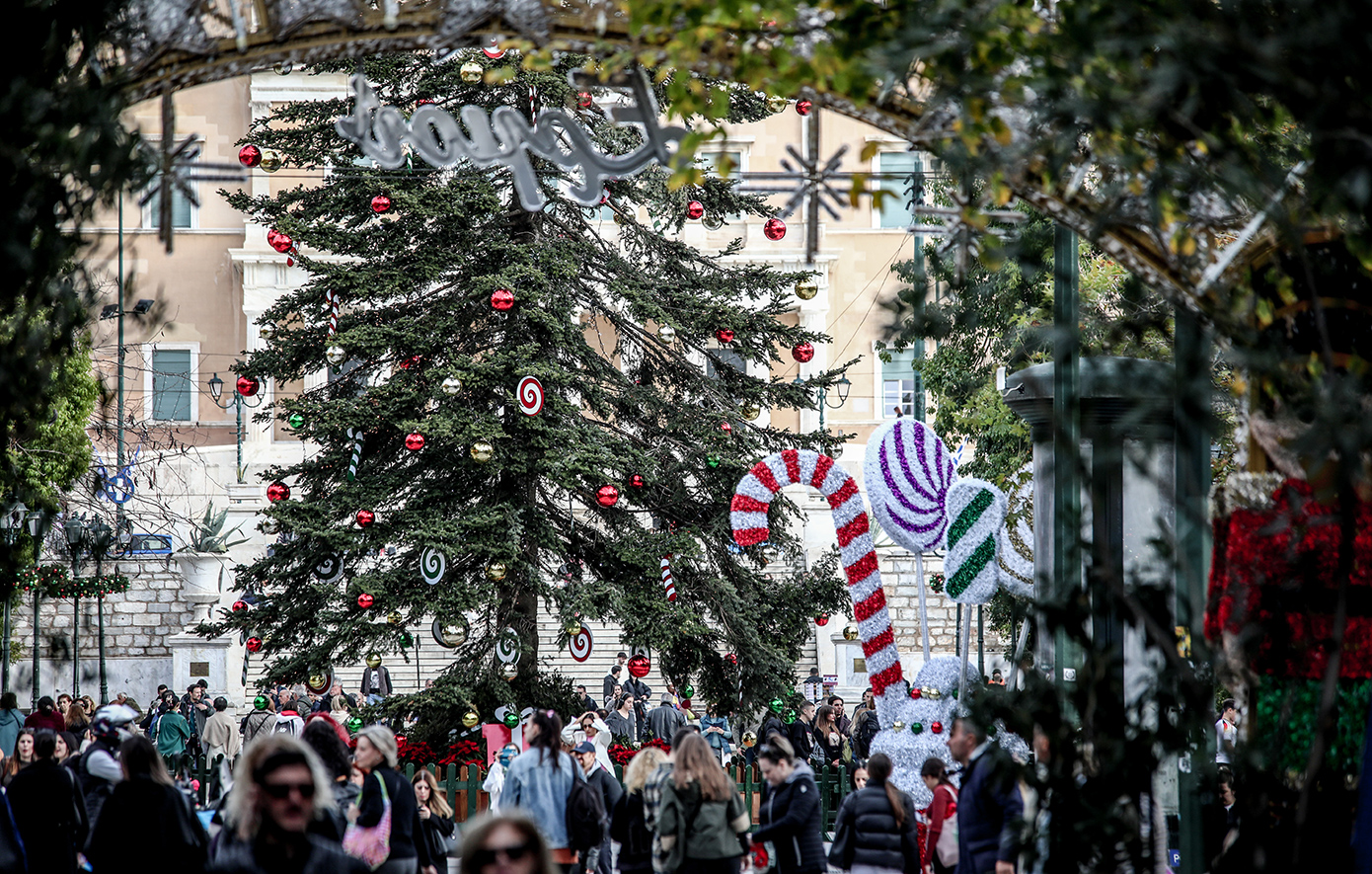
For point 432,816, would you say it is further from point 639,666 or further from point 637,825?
point 639,666

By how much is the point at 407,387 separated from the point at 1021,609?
1300cm

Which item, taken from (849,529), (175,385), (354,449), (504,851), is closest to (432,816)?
(849,529)

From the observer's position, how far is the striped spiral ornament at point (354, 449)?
58.8ft

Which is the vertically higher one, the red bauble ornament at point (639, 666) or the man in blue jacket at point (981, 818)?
the red bauble ornament at point (639, 666)

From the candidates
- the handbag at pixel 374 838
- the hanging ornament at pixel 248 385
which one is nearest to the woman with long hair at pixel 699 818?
the handbag at pixel 374 838

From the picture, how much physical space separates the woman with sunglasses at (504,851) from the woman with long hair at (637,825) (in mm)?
5679

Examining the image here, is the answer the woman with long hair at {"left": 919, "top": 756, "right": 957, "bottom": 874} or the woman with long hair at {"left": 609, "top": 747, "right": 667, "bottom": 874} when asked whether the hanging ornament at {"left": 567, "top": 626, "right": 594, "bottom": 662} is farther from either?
the woman with long hair at {"left": 919, "top": 756, "right": 957, "bottom": 874}

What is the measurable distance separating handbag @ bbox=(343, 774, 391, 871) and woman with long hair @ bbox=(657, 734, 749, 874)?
5.15ft

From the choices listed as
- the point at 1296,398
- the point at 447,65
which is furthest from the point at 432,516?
the point at 1296,398

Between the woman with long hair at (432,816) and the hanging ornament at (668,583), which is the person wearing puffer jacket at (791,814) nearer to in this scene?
the woman with long hair at (432,816)

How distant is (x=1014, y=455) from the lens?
78.4ft

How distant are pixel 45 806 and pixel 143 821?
2522mm

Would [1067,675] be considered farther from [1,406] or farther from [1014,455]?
[1014,455]

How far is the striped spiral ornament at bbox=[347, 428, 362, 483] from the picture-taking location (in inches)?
706
